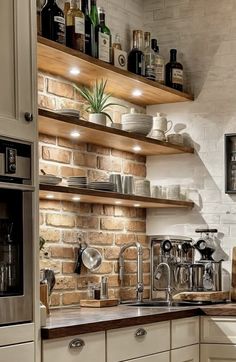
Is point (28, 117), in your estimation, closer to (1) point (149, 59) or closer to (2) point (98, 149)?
(2) point (98, 149)

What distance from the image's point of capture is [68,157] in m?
4.28

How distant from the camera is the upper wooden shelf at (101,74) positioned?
381 centimetres

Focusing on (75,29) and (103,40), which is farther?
(103,40)

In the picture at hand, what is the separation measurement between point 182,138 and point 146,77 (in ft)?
1.77

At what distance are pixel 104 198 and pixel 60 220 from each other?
28 cm

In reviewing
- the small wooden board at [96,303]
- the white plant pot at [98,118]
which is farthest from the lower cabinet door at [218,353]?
the white plant pot at [98,118]

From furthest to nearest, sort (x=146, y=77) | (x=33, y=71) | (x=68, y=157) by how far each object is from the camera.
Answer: (x=146, y=77), (x=68, y=157), (x=33, y=71)

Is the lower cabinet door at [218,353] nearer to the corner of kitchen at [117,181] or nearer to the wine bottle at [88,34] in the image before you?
the corner of kitchen at [117,181]

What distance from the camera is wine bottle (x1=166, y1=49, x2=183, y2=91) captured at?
16.0ft

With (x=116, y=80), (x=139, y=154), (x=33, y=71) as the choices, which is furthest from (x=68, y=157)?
(x=33, y=71)

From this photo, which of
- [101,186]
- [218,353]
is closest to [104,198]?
[101,186]

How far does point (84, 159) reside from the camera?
4430 mm

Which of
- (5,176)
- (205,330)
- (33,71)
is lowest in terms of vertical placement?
(205,330)

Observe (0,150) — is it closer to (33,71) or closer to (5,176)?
(5,176)
